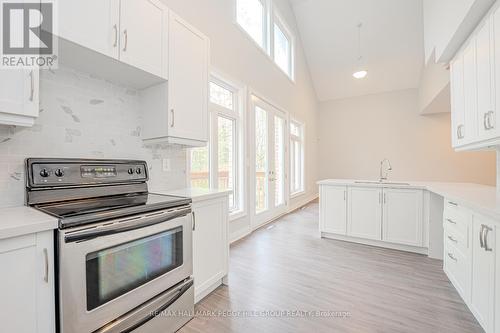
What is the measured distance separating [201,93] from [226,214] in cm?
121

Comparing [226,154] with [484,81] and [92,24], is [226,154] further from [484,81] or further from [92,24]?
[484,81]

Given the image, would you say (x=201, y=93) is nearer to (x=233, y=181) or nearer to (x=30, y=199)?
(x=30, y=199)

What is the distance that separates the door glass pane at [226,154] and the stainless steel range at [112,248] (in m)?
1.65

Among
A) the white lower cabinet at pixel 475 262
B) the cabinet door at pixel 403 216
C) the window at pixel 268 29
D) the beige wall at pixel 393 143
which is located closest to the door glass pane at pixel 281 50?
the window at pixel 268 29

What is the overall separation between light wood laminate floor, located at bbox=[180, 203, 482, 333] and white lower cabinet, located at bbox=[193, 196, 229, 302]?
0.56ft

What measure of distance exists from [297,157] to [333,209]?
130 inches

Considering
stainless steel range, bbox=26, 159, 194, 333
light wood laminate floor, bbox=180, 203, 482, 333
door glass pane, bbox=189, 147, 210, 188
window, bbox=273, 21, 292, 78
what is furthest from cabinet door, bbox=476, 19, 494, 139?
window, bbox=273, 21, 292, 78

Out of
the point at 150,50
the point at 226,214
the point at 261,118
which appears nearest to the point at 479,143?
the point at 226,214

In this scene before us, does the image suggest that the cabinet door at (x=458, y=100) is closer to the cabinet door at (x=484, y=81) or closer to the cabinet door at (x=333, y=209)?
the cabinet door at (x=484, y=81)

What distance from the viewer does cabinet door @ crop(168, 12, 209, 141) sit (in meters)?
2.01

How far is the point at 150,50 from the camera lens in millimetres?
1801

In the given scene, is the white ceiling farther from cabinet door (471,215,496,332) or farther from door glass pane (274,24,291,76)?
cabinet door (471,215,496,332)

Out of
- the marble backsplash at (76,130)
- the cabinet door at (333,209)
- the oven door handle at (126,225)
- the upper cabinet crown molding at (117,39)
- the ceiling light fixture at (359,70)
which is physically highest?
the ceiling light fixture at (359,70)

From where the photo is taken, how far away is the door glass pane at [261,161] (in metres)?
4.44
